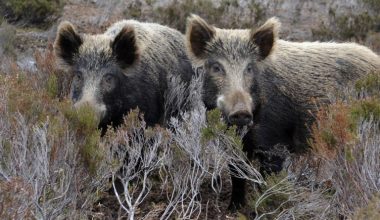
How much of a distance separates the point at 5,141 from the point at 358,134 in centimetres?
258

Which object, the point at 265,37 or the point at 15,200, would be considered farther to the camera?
the point at 265,37

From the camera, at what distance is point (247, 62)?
6.07 metres

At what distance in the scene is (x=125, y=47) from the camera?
6.70m

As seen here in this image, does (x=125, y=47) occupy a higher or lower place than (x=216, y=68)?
lower

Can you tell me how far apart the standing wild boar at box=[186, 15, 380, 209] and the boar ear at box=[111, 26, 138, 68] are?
63 centimetres

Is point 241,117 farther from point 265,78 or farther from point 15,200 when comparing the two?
point 15,200

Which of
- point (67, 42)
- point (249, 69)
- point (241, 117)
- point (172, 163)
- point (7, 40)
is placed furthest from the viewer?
point (7, 40)

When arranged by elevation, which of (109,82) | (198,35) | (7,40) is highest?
(198,35)

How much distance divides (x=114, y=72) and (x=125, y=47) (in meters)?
0.32

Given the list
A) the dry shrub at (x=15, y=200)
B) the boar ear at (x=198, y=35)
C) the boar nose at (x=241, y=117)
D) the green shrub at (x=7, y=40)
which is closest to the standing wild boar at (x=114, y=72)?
the boar ear at (x=198, y=35)

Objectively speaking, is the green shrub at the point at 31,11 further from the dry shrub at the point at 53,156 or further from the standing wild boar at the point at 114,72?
the dry shrub at the point at 53,156

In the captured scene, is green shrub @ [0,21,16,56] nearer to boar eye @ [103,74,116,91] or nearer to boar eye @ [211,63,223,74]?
boar eye @ [103,74,116,91]

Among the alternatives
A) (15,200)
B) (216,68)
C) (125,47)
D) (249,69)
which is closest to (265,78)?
(249,69)

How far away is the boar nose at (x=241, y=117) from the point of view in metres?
5.08
